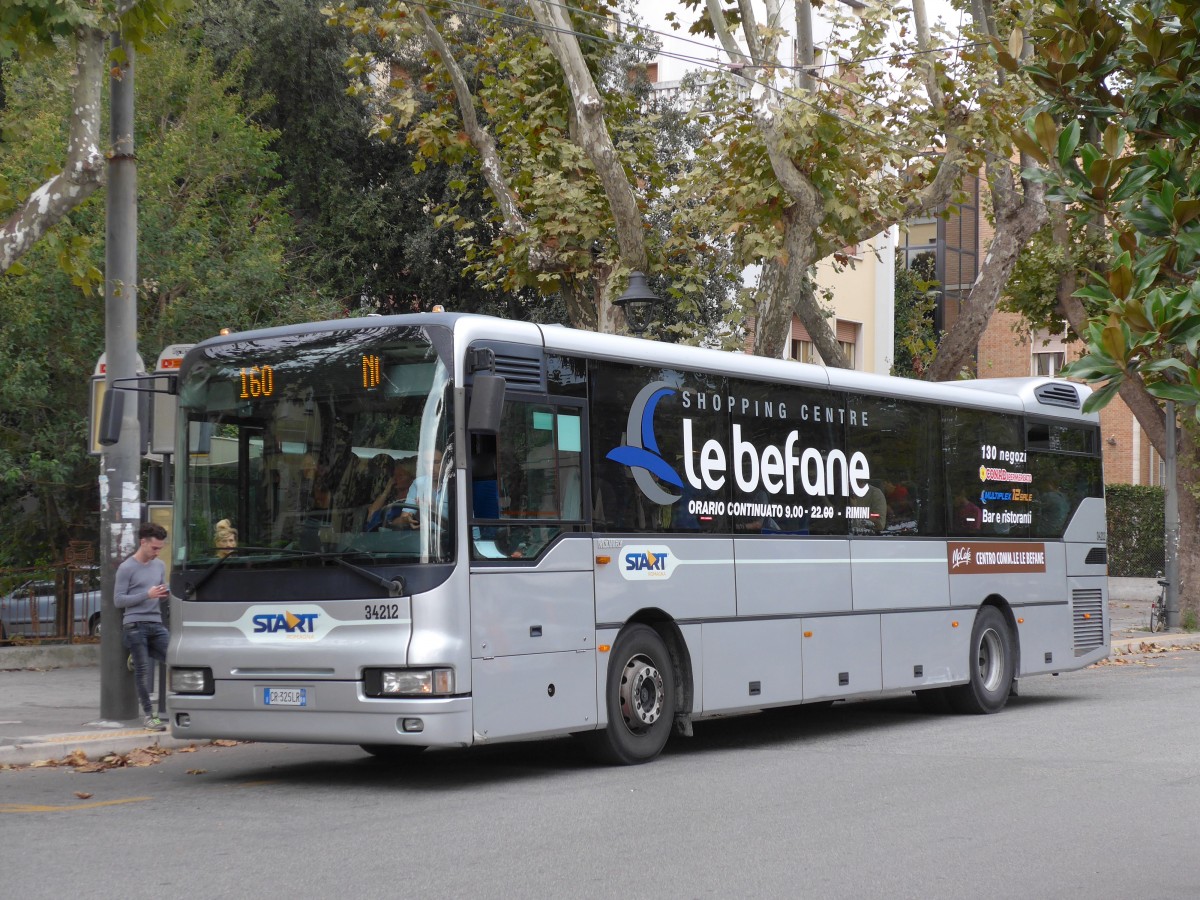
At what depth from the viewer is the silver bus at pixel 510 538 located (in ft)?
32.1

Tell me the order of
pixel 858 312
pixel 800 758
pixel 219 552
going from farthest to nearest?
pixel 858 312
pixel 800 758
pixel 219 552

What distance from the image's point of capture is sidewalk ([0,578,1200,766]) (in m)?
12.0

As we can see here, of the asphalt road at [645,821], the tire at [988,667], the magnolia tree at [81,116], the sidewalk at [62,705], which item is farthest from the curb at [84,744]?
the tire at [988,667]

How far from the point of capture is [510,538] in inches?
403

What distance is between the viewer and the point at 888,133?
18.2 metres

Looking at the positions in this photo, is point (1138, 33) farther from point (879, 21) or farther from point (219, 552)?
point (879, 21)

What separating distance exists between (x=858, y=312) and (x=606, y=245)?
17342mm

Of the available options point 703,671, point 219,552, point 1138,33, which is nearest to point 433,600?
point 219,552

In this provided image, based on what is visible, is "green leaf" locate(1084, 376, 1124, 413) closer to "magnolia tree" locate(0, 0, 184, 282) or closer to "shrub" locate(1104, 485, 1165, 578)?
"magnolia tree" locate(0, 0, 184, 282)

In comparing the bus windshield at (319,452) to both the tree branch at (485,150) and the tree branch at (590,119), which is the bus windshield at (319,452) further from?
the tree branch at (485,150)

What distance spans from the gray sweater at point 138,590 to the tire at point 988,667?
779 cm

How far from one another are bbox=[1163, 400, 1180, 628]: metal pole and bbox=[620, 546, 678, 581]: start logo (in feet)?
58.8

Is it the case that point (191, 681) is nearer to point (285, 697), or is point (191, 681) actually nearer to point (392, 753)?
point (285, 697)

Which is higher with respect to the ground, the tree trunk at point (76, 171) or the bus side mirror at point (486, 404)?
the tree trunk at point (76, 171)
